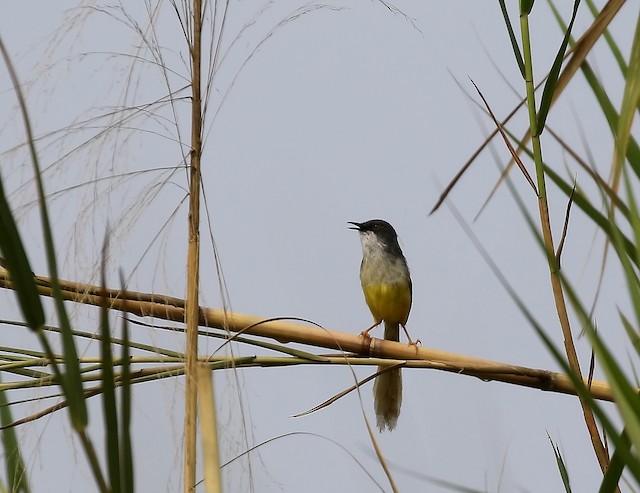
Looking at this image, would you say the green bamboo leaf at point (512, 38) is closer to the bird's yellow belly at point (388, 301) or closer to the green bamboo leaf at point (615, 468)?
the green bamboo leaf at point (615, 468)

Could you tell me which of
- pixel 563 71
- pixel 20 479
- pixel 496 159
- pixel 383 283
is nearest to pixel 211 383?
pixel 20 479

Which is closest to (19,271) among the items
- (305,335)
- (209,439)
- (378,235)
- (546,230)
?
(209,439)

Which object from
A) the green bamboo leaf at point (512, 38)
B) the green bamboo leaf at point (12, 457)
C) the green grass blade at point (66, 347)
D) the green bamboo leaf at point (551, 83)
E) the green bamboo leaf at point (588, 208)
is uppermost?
the green bamboo leaf at point (512, 38)

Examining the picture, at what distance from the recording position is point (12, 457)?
4.15 ft

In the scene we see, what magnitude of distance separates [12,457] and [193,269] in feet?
1.13

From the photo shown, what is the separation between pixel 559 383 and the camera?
1.78m

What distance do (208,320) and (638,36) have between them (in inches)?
33.1

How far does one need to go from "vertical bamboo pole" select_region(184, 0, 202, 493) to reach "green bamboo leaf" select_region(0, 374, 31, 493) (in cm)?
20

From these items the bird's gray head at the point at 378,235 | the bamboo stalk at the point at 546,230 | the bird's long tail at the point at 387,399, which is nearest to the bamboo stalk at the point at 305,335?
the bamboo stalk at the point at 546,230

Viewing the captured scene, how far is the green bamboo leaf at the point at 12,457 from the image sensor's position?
1.16 meters

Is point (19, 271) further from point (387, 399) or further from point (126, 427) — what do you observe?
point (387, 399)

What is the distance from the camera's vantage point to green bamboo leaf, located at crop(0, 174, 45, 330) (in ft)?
2.72

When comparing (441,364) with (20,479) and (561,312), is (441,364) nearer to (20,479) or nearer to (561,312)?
(561,312)

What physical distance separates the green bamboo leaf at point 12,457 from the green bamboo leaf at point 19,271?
37 centimetres
